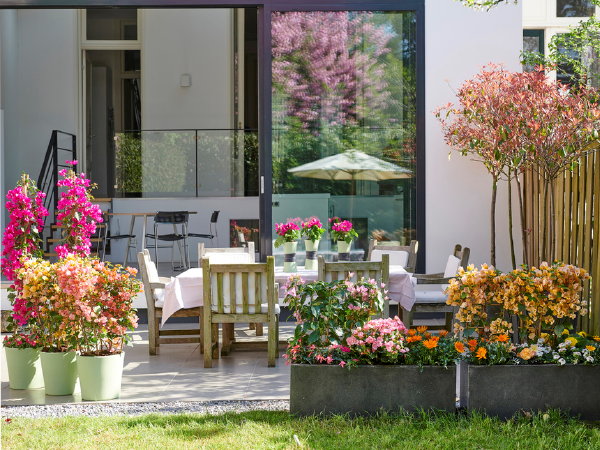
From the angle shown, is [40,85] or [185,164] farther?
[185,164]

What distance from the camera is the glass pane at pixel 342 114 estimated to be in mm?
8398

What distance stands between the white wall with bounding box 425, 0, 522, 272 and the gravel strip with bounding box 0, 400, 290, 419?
13.1 ft

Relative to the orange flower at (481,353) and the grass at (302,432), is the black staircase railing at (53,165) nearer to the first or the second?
the grass at (302,432)

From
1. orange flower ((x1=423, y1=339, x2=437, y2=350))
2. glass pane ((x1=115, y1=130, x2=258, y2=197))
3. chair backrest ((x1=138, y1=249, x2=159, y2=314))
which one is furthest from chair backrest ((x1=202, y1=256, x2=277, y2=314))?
glass pane ((x1=115, y1=130, x2=258, y2=197))

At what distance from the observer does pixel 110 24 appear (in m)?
15.3

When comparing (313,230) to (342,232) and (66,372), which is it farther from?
(66,372)

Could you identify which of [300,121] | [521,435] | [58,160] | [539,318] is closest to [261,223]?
[300,121]

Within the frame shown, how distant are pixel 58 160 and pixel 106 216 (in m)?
1.57

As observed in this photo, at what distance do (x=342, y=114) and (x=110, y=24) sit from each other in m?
8.28

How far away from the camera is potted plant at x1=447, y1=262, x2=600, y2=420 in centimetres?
433

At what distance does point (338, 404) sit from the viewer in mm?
4336

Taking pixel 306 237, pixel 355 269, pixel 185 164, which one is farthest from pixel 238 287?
pixel 185 164

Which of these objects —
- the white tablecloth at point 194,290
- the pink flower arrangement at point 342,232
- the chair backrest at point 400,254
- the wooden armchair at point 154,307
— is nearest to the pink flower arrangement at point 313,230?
the pink flower arrangement at point 342,232

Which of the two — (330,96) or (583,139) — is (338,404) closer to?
(583,139)
